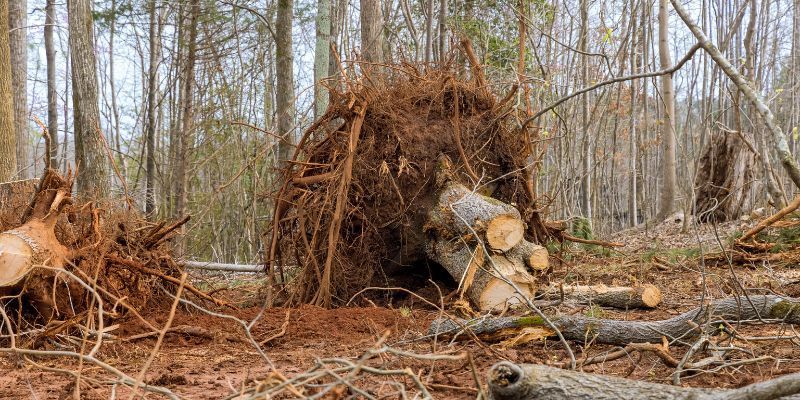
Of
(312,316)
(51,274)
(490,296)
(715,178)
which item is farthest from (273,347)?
(715,178)

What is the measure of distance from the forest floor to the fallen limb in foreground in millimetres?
95

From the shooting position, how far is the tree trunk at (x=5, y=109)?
27.9ft

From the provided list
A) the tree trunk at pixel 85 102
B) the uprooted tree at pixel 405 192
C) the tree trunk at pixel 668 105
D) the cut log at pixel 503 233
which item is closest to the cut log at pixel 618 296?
the uprooted tree at pixel 405 192

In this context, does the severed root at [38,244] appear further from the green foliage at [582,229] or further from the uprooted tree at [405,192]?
the green foliage at [582,229]

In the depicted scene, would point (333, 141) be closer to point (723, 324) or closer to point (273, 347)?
point (273, 347)

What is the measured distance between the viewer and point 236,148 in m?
16.2

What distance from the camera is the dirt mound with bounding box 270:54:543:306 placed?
241 inches

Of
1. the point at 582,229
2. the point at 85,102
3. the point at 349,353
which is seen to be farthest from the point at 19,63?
the point at 349,353

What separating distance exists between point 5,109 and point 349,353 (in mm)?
6842

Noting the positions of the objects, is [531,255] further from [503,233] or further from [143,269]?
[143,269]

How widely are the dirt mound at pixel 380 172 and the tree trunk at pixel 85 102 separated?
357cm

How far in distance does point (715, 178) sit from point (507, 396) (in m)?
12.1

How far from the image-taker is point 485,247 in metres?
5.79

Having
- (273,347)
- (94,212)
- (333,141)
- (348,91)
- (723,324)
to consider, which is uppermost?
(348,91)
